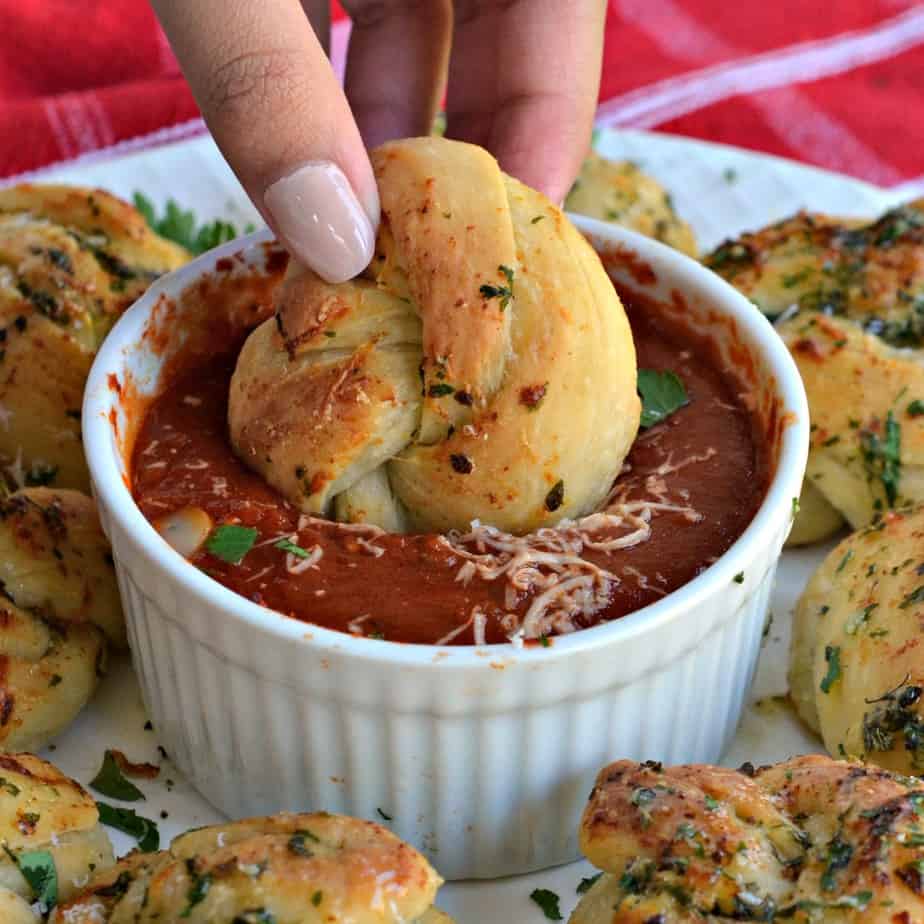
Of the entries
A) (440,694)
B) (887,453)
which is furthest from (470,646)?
(887,453)

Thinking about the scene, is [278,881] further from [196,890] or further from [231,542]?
[231,542]

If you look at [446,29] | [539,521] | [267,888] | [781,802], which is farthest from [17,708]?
[446,29]

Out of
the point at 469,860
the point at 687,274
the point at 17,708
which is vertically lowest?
the point at 469,860

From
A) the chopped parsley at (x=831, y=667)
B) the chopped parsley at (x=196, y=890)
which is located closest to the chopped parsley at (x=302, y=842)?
the chopped parsley at (x=196, y=890)

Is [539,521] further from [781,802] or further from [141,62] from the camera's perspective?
[141,62]

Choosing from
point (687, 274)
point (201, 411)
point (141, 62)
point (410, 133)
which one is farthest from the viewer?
point (141, 62)

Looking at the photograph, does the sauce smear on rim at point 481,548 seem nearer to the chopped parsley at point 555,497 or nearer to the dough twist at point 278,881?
the chopped parsley at point 555,497

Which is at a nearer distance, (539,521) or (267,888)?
(267,888)

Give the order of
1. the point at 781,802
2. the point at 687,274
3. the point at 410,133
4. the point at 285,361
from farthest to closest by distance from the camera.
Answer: the point at 410,133
the point at 687,274
the point at 285,361
the point at 781,802
